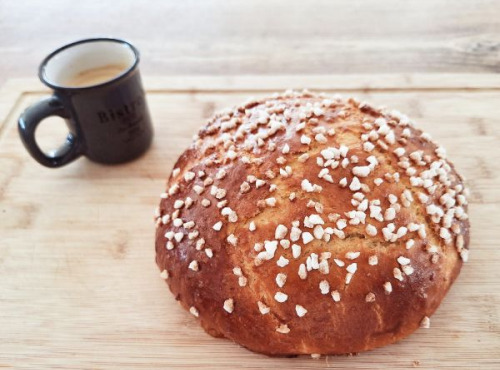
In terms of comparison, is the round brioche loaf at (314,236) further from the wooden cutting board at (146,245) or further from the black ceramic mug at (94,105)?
the black ceramic mug at (94,105)

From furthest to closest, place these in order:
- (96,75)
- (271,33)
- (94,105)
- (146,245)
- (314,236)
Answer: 1. (271,33)
2. (96,75)
3. (94,105)
4. (146,245)
5. (314,236)

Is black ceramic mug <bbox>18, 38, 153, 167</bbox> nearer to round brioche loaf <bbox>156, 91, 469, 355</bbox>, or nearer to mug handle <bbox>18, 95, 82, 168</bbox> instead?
mug handle <bbox>18, 95, 82, 168</bbox>

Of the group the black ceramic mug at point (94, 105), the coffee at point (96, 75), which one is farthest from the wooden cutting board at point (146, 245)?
the coffee at point (96, 75)

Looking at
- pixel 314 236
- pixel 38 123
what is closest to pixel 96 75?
pixel 38 123

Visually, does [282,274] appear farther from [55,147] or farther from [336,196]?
[55,147]

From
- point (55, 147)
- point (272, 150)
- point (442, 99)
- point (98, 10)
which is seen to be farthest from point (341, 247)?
point (98, 10)

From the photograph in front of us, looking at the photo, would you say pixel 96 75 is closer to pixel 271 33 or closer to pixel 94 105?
pixel 94 105

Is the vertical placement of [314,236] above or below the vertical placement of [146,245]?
above
